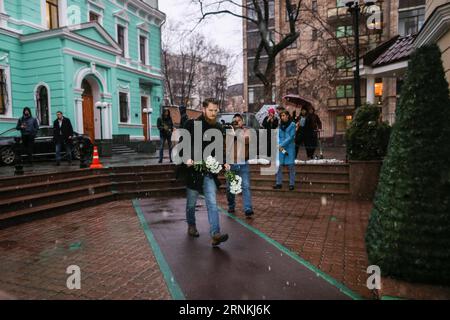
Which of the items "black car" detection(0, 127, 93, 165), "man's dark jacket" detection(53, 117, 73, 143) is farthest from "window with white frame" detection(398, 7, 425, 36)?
"man's dark jacket" detection(53, 117, 73, 143)

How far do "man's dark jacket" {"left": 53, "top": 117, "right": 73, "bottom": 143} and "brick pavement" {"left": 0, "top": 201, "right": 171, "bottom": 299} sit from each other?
5.92m

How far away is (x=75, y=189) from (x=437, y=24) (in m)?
8.52

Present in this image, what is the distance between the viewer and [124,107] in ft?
70.1

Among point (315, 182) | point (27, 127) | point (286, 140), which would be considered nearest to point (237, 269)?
point (286, 140)

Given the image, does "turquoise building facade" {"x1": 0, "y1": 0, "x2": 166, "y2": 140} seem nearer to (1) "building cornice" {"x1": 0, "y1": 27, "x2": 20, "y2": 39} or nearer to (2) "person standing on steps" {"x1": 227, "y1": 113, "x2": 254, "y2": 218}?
(1) "building cornice" {"x1": 0, "y1": 27, "x2": 20, "y2": 39}

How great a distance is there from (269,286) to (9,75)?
16610 mm

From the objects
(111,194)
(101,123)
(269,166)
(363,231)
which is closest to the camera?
(363,231)

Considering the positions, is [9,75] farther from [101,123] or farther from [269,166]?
[269,166]

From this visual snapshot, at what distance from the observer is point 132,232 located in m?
5.47

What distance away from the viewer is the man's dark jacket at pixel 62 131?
11414 mm

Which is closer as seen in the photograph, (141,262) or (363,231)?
(141,262)

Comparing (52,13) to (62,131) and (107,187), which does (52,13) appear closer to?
(62,131)
